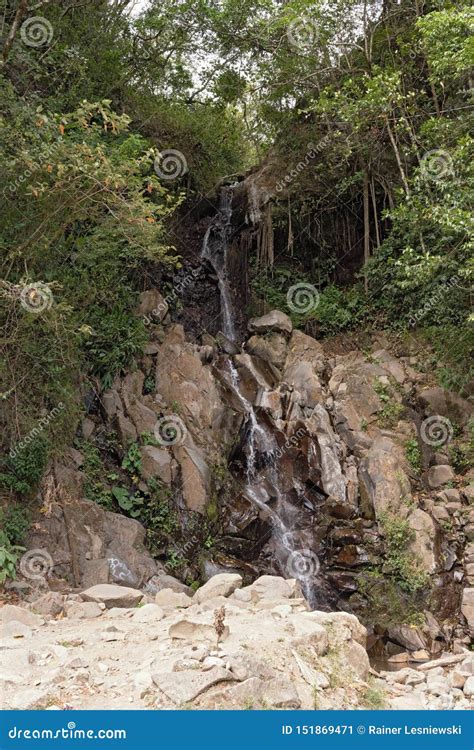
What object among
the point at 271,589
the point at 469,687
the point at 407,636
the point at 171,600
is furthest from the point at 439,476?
the point at 171,600

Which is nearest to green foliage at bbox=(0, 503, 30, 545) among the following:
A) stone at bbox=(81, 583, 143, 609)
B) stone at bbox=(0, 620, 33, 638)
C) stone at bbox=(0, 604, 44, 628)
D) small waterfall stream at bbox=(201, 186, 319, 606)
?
stone at bbox=(81, 583, 143, 609)

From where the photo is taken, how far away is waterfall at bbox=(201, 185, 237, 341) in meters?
15.4

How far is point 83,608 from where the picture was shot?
5930 millimetres

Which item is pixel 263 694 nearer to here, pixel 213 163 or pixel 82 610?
pixel 82 610

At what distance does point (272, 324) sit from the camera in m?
14.2

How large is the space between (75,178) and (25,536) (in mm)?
4623

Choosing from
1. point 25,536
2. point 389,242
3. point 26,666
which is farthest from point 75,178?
point 389,242

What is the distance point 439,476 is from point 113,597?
7230 millimetres

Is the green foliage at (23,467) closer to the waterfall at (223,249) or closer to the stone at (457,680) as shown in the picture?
the stone at (457,680)

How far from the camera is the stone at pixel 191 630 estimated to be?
4820 mm

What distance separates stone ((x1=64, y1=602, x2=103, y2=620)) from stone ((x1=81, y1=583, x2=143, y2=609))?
0.14m

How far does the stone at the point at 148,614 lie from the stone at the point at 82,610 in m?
0.44

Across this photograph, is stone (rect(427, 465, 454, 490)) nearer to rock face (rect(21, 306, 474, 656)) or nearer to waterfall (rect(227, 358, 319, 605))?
rock face (rect(21, 306, 474, 656))

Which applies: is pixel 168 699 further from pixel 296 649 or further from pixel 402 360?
pixel 402 360
